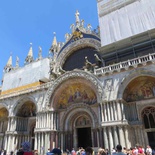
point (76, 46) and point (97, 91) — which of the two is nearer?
point (97, 91)

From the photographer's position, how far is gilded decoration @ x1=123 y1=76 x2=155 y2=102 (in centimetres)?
1477

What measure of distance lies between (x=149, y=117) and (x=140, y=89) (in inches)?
102

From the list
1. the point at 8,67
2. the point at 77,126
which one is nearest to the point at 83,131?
the point at 77,126

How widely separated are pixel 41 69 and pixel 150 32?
15433mm

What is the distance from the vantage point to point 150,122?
47.3 feet

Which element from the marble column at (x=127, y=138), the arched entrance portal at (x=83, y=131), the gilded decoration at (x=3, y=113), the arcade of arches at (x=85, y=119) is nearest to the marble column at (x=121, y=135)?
the arcade of arches at (x=85, y=119)

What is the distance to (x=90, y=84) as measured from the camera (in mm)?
17062

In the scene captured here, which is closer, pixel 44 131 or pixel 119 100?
pixel 119 100

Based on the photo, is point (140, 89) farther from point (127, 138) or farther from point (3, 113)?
point (3, 113)

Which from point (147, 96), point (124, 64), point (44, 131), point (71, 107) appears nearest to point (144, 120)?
point (147, 96)

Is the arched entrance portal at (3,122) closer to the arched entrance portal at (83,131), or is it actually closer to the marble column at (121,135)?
the arched entrance portal at (83,131)

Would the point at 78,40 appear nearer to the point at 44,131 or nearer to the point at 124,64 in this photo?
the point at 124,64

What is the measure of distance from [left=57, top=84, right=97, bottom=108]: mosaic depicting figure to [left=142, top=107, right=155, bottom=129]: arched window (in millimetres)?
4943

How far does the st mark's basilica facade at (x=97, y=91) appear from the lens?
570 inches
